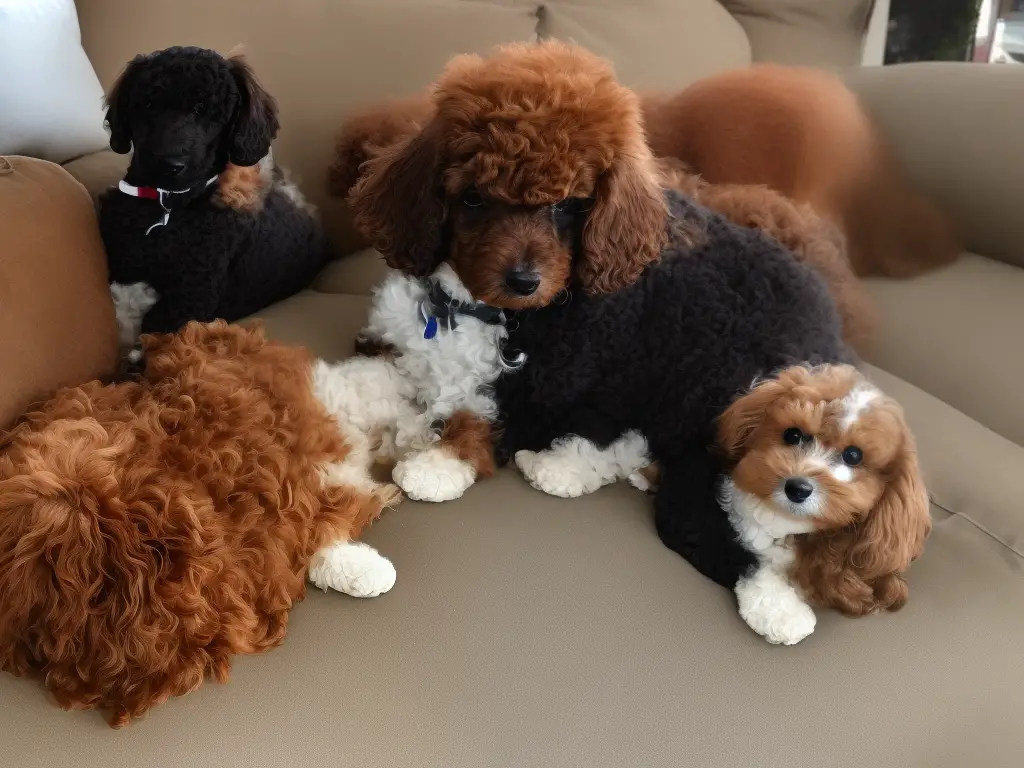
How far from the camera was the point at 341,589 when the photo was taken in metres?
0.94

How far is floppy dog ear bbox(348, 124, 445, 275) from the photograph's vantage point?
42.4 inches

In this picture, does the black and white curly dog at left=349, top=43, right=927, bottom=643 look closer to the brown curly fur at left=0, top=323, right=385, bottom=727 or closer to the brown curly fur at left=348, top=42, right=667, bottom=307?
the brown curly fur at left=348, top=42, right=667, bottom=307

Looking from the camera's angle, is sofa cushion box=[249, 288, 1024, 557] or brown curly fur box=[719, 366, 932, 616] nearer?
brown curly fur box=[719, 366, 932, 616]

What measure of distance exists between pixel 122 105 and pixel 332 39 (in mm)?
509

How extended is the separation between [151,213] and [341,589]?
70 centimetres

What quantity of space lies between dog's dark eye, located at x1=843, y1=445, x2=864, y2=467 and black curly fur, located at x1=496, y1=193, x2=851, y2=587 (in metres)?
0.19

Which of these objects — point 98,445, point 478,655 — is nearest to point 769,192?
point 478,655

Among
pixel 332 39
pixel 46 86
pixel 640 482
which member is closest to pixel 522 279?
pixel 640 482

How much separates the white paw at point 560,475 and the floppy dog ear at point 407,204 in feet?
1.08

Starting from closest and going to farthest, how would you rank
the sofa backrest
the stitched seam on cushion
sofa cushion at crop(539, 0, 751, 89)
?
Result: the stitched seam on cushion
the sofa backrest
sofa cushion at crop(539, 0, 751, 89)

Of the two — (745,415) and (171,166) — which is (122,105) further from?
(745,415)

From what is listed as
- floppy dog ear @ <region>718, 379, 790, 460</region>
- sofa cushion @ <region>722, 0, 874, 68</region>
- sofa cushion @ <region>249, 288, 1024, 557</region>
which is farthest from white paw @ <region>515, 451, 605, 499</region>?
sofa cushion @ <region>722, 0, 874, 68</region>

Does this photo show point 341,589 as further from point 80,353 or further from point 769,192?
point 769,192

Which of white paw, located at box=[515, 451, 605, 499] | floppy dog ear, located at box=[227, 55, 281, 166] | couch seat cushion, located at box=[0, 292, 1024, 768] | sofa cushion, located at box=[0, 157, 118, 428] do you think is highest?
floppy dog ear, located at box=[227, 55, 281, 166]
